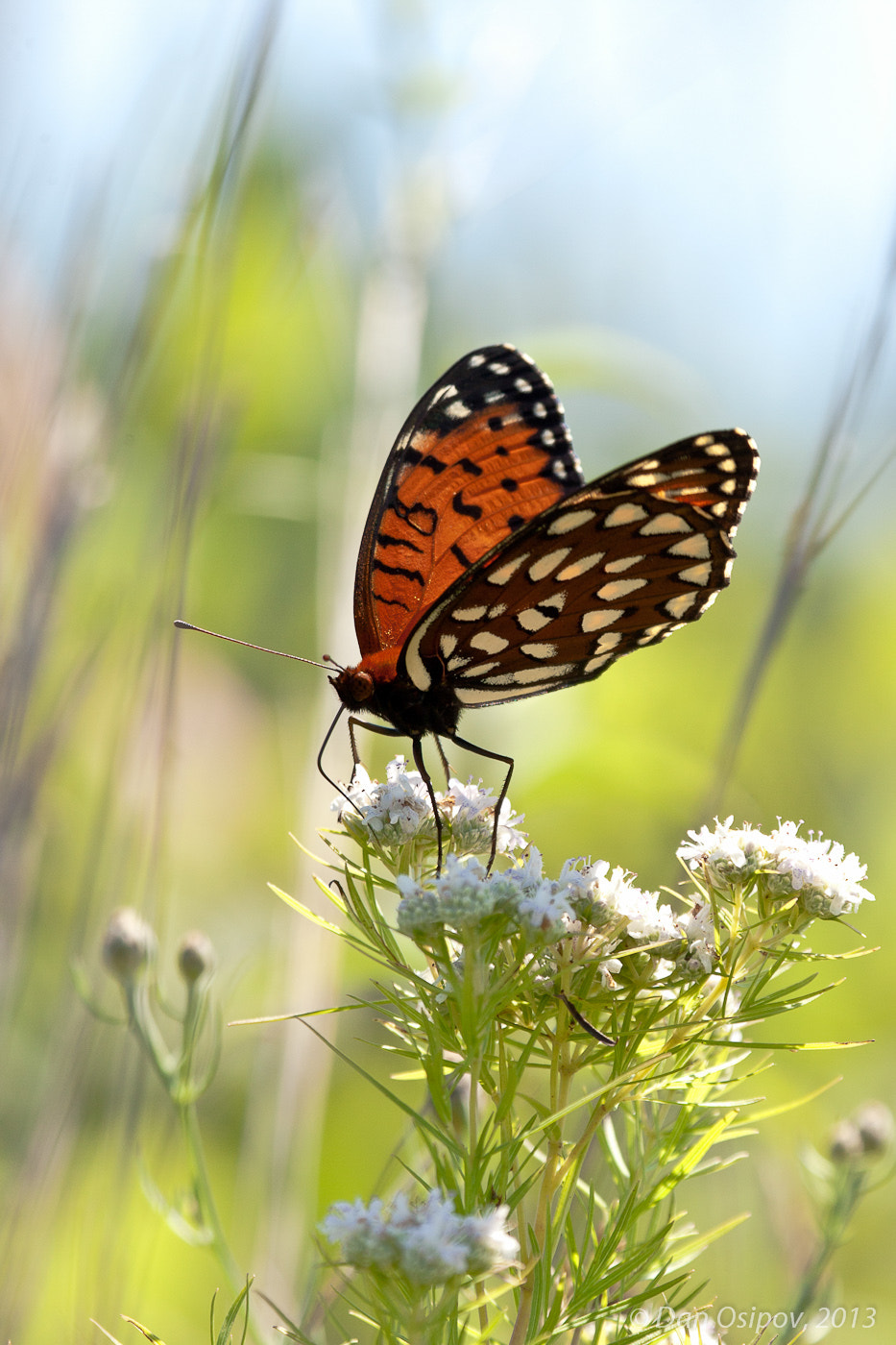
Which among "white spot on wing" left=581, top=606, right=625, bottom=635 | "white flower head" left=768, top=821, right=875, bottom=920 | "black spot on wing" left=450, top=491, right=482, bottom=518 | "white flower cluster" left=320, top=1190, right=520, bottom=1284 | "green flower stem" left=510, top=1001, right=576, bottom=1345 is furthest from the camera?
"black spot on wing" left=450, top=491, right=482, bottom=518

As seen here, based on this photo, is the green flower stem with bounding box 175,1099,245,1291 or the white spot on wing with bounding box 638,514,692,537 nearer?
the green flower stem with bounding box 175,1099,245,1291

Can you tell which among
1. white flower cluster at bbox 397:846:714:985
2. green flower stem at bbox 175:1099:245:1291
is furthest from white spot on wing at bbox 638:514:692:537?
green flower stem at bbox 175:1099:245:1291

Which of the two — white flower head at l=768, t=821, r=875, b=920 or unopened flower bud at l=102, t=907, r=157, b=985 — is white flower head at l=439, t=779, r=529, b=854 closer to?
white flower head at l=768, t=821, r=875, b=920

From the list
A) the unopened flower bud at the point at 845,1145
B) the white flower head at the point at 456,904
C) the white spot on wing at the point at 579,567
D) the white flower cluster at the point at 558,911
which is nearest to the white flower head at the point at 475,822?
the white flower cluster at the point at 558,911

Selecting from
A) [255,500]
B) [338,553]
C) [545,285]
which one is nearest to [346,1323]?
[338,553]

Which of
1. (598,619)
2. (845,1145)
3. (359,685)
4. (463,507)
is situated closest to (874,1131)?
(845,1145)

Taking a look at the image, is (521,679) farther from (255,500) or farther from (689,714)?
(689,714)
